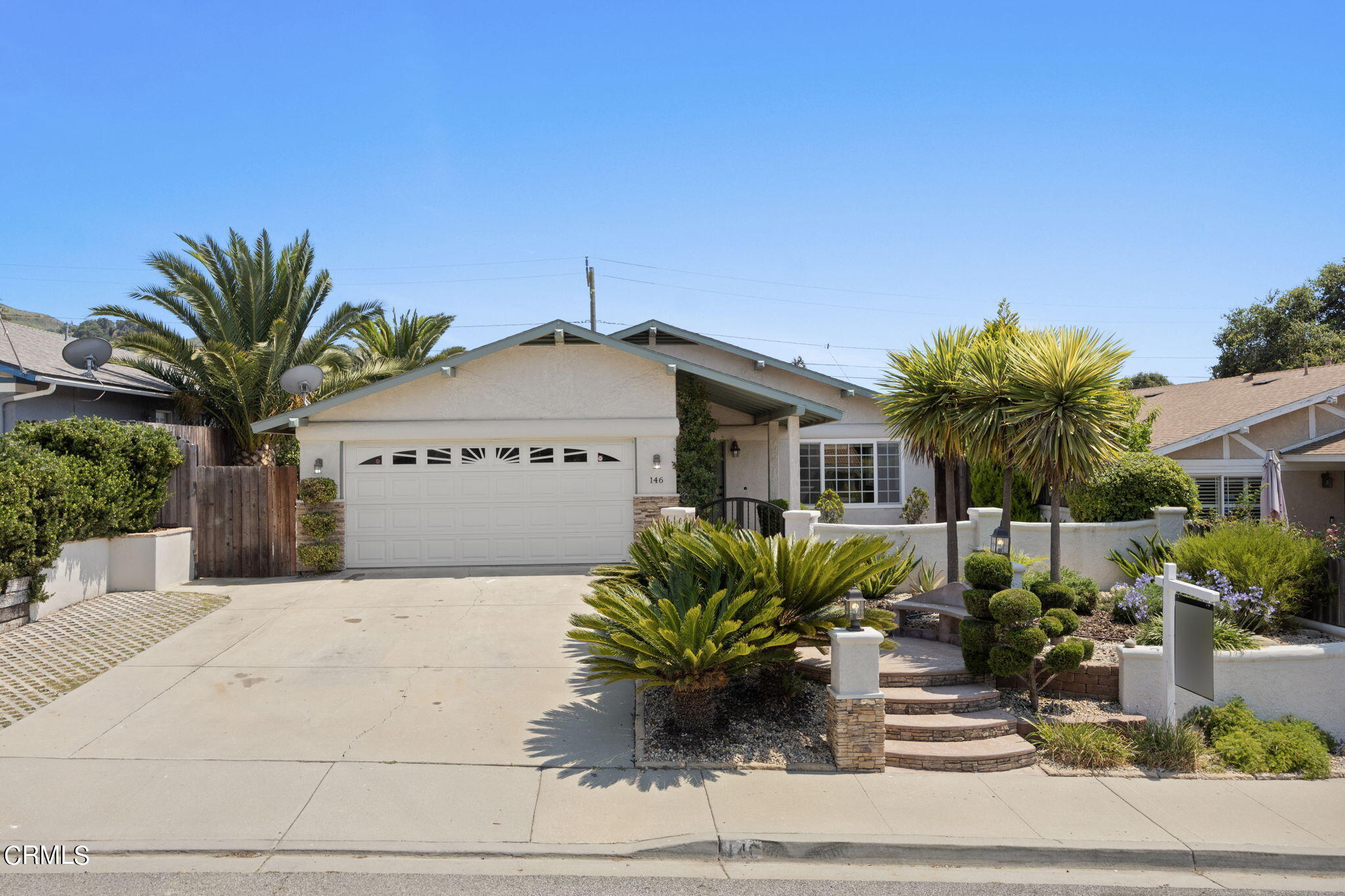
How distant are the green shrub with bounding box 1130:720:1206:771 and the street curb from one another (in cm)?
145

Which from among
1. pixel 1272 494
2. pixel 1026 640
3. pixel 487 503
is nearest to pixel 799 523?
pixel 1026 640

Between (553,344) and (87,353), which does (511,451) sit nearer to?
(553,344)

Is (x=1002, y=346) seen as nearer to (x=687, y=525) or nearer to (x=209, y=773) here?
(x=687, y=525)

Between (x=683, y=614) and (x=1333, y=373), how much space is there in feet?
58.8

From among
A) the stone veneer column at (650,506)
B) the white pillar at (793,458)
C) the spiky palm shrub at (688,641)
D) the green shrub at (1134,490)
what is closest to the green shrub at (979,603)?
the spiky palm shrub at (688,641)

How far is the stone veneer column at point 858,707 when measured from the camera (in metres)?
6.85

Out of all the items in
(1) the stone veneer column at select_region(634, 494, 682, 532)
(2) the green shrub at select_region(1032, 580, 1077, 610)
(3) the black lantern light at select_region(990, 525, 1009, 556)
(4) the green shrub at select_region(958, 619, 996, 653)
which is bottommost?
(4) the green shrub at select_region(958, 619, 996, 653)

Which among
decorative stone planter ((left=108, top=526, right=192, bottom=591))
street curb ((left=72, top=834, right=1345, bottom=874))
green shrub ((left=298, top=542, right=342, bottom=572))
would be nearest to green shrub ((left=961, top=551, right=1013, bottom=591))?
street curb ((left=72, top=834, right=1345, bottom=874))

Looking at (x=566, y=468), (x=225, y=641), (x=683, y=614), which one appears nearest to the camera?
(x=683, y=614)

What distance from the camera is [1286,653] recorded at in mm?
8148

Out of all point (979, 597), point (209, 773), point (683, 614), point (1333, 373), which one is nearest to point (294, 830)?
point (209, 773)

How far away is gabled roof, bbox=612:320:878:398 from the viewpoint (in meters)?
16.7

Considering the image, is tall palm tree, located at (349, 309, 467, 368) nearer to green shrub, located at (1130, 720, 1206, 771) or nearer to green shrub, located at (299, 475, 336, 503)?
green shrub, located at (299, 475, 336, 503)

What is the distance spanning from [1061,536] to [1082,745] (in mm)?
5130
